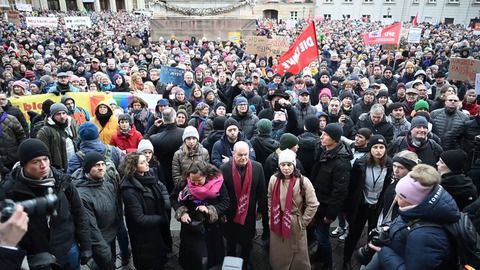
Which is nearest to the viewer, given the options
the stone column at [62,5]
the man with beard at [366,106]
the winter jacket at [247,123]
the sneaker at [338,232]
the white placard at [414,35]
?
the sneaker at [338,232]

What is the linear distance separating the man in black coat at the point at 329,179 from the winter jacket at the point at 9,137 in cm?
503

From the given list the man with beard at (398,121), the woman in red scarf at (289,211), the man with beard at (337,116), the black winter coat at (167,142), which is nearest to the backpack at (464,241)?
the woman in red scarf at (289,211)

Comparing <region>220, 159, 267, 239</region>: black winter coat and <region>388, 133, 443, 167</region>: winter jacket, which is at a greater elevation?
<region>388, 133, 443, 167</region>: winter jacket

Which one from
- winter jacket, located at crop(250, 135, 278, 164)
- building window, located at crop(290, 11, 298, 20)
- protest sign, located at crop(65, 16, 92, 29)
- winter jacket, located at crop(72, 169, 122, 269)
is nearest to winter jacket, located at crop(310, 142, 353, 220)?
winter jacket, located at crop(250, 135, 278, 164)

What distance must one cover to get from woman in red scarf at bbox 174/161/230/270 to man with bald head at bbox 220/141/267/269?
0.67ft

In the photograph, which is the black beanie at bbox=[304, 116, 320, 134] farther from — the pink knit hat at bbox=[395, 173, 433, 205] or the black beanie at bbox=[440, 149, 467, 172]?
the pink knit hat at bbox=[395, 173, 433, 205]

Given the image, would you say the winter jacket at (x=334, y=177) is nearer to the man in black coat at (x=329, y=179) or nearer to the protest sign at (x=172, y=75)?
the man in black coat at (x=329, y=179)

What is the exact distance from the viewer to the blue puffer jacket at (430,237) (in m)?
2.31

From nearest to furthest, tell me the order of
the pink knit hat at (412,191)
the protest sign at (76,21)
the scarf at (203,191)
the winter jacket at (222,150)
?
the pink knit hat at (412,191) < the scarf at (203,191) < the winter jacket at (222,150) < the protest sign at (76,21)

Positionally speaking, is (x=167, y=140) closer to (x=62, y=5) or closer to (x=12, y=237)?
(x=12, y=237)

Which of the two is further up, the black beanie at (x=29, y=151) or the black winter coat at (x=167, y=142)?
the black beanie at (x=29, y=151)

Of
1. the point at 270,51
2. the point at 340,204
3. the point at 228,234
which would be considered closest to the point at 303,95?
the point at 340,204

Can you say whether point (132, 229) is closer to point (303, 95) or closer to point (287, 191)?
point (287, 191)

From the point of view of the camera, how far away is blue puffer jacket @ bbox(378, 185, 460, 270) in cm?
231
